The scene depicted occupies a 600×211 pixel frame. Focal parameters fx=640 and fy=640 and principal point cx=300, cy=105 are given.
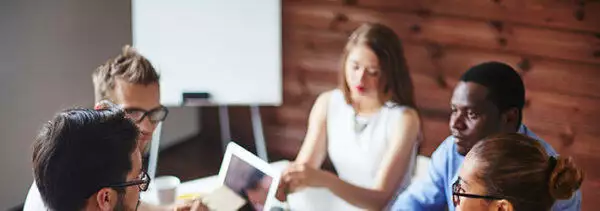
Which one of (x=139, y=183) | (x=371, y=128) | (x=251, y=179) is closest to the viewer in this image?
(x=139, y=183)

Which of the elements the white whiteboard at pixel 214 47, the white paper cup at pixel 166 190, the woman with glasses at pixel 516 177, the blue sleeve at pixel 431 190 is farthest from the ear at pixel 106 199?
the white whiteboard at pixel 214 47

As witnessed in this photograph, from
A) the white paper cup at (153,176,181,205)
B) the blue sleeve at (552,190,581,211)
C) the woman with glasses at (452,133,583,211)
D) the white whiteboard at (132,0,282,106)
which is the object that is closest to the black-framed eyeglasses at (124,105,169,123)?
the white paper cup at (153,176,181,205)

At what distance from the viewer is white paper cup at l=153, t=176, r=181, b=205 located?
75.6 inches

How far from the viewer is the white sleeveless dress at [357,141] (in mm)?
2094

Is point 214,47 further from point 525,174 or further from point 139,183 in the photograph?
point 525,174

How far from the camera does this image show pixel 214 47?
2.55 meters

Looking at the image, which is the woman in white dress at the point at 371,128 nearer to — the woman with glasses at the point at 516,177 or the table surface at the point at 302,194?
the table surface at the point at 302,194

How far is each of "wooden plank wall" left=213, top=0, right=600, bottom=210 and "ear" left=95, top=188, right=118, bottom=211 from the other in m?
1.01

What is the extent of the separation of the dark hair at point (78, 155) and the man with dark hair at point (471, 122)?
0.86m

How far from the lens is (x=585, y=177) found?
1733mm

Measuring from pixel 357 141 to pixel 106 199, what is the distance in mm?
1005

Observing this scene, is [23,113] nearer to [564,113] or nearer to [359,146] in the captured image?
[359,146]

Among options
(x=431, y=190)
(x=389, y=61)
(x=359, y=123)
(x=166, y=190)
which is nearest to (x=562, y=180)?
(x=431, y=190)

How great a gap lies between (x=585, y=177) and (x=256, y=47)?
1299mm
